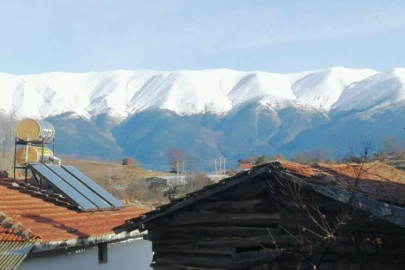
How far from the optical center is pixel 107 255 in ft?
51.7

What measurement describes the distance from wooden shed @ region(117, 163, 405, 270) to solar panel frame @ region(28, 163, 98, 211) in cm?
422

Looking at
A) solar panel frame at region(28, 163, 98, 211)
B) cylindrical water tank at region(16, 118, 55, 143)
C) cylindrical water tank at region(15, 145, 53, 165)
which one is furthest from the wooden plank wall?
cylindrical water tank at region(16, 118, 55, 143)

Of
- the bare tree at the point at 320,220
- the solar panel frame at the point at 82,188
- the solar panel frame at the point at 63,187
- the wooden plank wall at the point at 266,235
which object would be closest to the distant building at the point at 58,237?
the solar panel frame at the point at 63,187

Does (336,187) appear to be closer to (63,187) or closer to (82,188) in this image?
(63,187)

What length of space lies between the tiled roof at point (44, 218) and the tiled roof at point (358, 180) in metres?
5.31

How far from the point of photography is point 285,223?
11.2m

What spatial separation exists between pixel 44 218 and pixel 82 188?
10.3 feet

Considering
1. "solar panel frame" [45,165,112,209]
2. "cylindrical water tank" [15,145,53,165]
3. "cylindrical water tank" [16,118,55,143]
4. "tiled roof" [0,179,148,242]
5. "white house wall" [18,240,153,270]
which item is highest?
"cylindrical water tank" [16,118,55,143]

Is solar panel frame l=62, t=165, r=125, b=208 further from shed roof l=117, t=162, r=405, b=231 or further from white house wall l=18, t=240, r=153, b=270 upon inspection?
shed roof l=117, t=162, r=405, b=231

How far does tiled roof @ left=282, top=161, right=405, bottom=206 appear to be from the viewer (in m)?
10.9

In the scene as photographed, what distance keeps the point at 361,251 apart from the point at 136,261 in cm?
849

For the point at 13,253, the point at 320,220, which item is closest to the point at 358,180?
the point at 320,220

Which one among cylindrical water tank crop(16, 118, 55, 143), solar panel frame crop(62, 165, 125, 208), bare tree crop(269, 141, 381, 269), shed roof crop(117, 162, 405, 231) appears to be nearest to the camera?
shed roof crop(117, 162, 405, 231)

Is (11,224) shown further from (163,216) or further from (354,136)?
(354,136)
